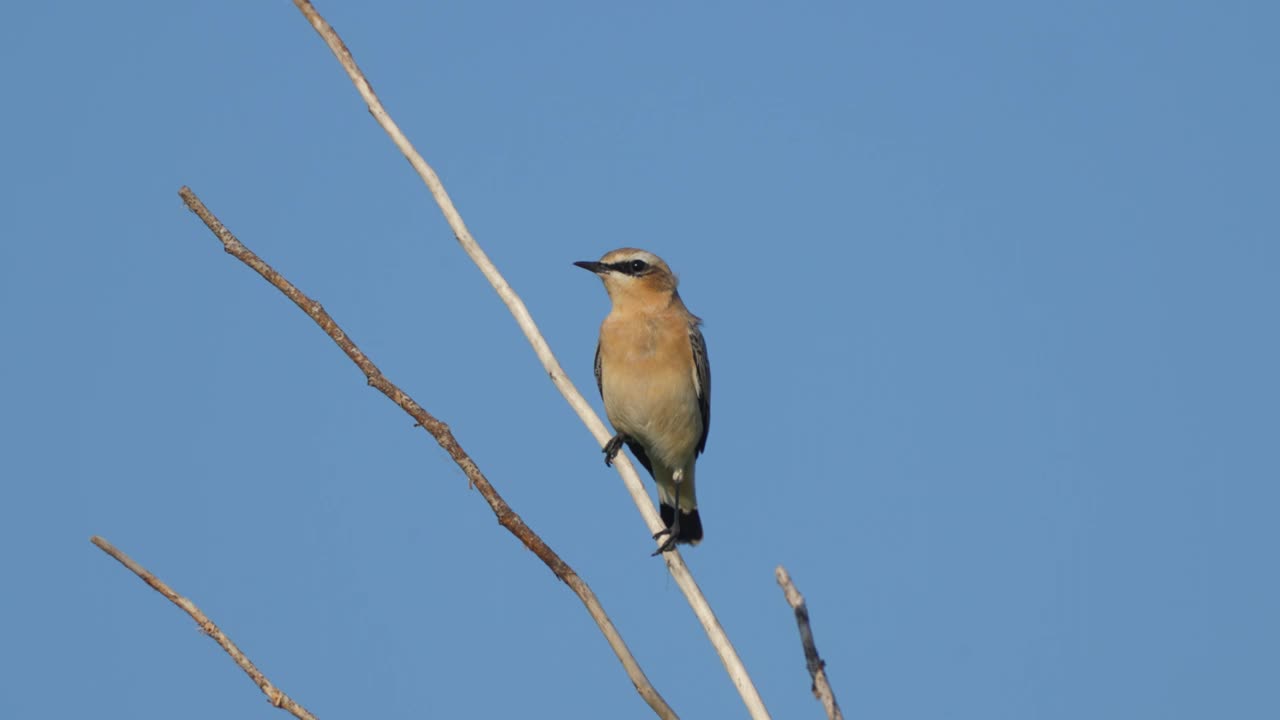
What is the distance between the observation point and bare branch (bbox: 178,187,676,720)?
4438 millimetres

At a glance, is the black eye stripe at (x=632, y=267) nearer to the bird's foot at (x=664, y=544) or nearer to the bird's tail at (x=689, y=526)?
the bird's tail at (x=689, y=526)

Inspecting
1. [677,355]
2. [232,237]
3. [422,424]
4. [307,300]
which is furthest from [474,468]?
[677,355]

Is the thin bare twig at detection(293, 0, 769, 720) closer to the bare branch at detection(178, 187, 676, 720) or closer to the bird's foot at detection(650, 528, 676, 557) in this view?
the bird's foot at detection(650, 528, 676, 557)

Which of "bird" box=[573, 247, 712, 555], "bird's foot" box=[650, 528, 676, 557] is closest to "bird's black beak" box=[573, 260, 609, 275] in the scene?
"bird" box=[573, 247, 712, 555]

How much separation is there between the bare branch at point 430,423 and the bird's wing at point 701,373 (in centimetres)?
586

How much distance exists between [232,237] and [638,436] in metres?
5.89

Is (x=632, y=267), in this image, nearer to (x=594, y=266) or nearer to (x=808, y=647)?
(x=594, y=266)

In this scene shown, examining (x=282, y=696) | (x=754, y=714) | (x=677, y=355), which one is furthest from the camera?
(x=677, y=355)

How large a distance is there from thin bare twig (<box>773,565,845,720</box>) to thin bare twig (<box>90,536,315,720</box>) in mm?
1502

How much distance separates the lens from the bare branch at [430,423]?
444cm

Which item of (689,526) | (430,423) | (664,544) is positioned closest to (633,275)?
(689,526)

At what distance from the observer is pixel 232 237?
4.85 meters

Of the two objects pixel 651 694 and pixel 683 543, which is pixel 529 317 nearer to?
pixel 651 694

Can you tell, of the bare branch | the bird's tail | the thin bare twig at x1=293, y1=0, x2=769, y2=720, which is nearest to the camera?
the bare branch
